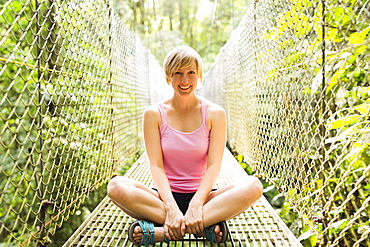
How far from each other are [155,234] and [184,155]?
37cm

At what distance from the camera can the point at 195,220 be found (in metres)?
1.21

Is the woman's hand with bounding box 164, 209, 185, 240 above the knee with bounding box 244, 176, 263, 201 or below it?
below

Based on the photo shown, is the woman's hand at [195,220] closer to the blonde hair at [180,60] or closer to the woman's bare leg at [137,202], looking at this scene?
the woman's bare leg at [137,202]

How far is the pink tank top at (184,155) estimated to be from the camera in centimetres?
141

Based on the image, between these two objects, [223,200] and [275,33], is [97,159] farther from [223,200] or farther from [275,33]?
[275,33]

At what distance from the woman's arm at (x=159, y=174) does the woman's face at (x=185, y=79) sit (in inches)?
6.7

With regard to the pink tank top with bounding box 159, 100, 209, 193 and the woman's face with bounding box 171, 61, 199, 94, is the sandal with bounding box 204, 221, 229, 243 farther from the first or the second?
the woman's face with bounding box 171, 61, 199, 94

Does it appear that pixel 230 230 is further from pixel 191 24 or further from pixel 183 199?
pixel 191 24

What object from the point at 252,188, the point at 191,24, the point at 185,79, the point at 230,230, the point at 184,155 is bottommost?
the point at 230,230

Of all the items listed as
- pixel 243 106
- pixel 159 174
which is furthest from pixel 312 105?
pixel 159 174

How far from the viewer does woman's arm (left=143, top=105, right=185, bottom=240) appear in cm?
121

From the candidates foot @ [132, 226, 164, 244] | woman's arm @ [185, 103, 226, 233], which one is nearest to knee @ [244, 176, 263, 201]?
woman's arm @ [185, 103, 226, 233]

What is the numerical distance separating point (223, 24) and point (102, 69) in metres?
11.5

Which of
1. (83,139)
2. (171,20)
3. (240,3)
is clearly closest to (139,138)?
(83,139)
